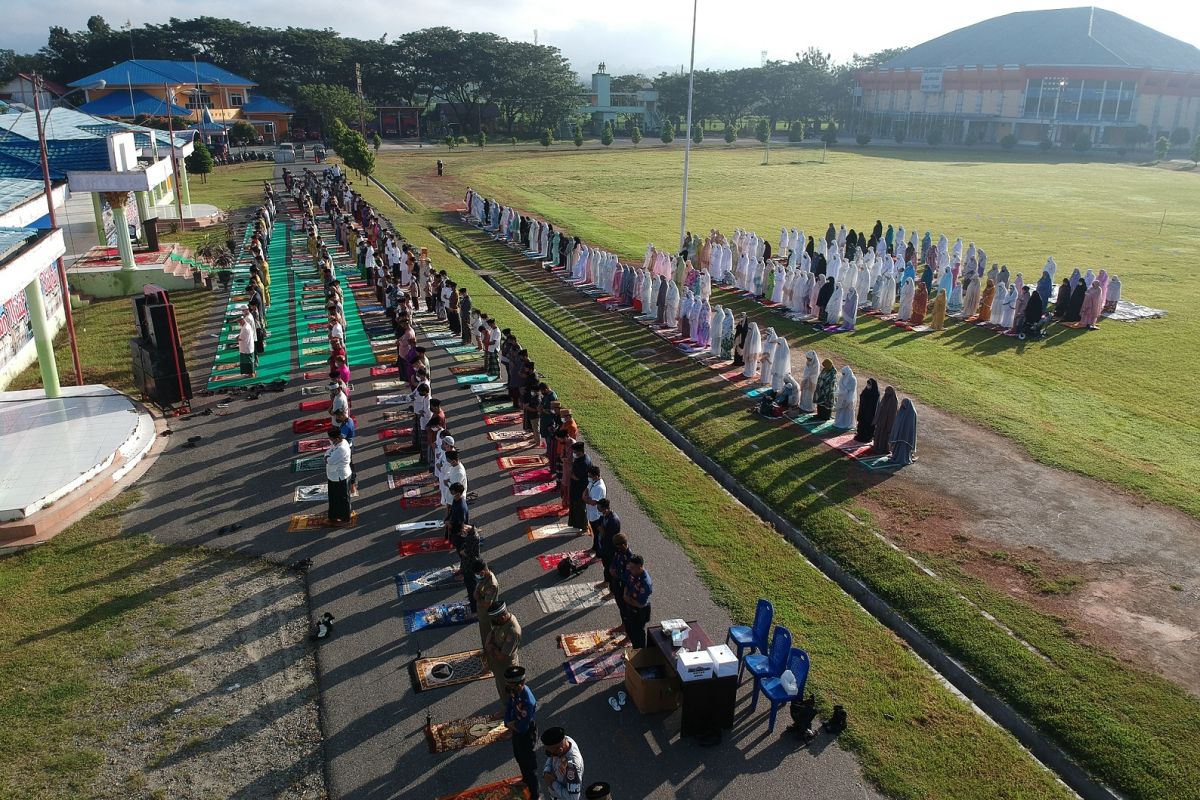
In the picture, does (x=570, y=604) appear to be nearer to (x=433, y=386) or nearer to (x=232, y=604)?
(x=232, y=604)

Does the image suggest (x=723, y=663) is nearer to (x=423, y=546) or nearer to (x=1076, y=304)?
(x=423, y=546)

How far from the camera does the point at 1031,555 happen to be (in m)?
11.3

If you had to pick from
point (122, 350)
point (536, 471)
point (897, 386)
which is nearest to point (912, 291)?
point (897, 386)

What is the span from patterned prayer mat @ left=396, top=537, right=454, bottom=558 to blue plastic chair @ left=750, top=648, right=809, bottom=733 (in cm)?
482

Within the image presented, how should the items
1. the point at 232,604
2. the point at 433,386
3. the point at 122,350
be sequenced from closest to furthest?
the point at 232,604 < the point at 433,386 < the point at 122,350

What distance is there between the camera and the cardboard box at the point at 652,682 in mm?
8344

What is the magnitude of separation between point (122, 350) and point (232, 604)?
12129 mm

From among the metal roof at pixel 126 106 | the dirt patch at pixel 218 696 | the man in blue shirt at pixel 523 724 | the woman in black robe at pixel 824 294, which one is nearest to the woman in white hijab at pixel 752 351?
the woman in black robe at pixel 824 294

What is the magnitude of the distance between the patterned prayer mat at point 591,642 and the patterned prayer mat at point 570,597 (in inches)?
20.6

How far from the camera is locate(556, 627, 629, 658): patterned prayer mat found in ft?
30.7

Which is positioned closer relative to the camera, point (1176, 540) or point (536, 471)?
point (1176, 540)

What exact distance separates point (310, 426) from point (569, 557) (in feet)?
21.9

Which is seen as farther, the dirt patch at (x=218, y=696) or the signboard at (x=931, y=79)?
the signboard at (x=931, y=79)

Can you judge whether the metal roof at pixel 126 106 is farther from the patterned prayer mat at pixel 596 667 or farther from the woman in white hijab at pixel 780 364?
the patterned prayer mat at pixel 596 667
